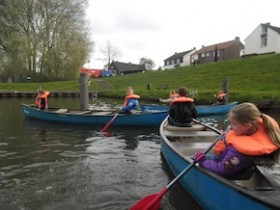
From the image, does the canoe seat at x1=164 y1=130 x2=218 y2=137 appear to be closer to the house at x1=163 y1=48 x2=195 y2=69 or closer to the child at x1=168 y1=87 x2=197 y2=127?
the child at x1=168 y1=87 x2=197 y2=127

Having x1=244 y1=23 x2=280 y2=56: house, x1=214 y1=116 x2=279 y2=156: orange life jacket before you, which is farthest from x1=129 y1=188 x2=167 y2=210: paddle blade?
x1=244 y1=23 x2=280 y2=56: house

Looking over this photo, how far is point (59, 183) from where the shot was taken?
6926 mm

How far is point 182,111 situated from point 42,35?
1510 inches

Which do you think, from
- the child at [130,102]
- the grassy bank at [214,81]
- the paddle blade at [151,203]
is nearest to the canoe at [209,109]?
the grassy bank at [214,81]

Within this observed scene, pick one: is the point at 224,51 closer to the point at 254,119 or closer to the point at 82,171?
the point at 82,171

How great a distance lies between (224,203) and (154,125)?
31.0 ft

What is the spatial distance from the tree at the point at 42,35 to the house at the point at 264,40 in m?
24.3

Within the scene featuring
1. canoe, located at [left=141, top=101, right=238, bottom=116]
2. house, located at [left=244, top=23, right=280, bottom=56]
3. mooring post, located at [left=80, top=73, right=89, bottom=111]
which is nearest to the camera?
mooring post, located at [left=80, top=73, right=89, bottom=111]

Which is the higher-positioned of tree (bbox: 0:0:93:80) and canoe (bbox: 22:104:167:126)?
tree (bbox: 0:0:93:80)

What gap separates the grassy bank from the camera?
2395cm

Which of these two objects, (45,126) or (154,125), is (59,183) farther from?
(45,126)

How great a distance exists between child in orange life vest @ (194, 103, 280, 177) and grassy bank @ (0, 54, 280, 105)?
54.1 feet


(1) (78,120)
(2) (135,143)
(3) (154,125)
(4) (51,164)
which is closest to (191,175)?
(4) (51,164)

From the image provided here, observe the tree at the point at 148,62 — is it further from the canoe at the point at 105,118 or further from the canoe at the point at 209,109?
the canoe at the point at 105,118
